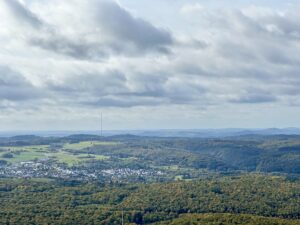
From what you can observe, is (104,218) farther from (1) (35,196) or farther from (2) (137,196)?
(1) (35,196)

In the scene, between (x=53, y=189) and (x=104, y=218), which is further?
(x=53, y=189)

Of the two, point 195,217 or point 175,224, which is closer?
point 175,224

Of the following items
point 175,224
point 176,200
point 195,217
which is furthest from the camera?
point 176,200

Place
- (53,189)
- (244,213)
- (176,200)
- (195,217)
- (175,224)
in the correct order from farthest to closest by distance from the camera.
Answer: (53,189)
(176,200)
(244,213)
(195,217)
(175,224)

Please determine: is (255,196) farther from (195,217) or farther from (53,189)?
(53,189)

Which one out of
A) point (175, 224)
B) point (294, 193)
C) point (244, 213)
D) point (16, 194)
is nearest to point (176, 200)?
point (244, 213)

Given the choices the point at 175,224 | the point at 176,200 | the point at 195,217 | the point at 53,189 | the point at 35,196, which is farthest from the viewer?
the point at 53,189

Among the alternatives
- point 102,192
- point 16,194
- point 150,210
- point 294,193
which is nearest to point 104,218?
point 150,210
